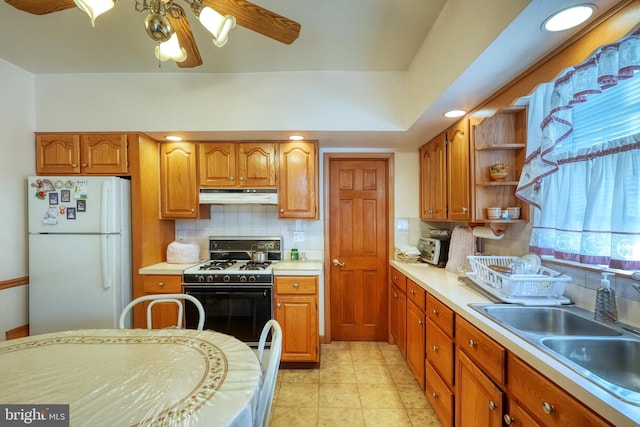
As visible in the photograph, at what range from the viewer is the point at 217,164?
8.49 feet

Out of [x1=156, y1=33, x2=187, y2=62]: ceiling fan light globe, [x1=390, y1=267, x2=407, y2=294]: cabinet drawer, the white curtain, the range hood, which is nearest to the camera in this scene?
the white curtain

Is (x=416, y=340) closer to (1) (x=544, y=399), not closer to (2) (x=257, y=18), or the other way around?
(1) (x=544, y=399)

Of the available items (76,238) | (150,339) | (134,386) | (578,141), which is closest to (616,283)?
(578,141)

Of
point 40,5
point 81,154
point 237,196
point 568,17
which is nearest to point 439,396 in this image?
point 568,17

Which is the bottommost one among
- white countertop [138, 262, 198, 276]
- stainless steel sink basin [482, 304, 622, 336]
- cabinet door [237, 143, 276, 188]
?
stainless steel sink basin [482, 304, 622, 336]

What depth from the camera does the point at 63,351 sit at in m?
1.21

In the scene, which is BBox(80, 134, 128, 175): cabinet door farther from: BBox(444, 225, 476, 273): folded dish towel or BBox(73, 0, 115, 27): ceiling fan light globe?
BBox(444, 225, 476, 273): folded dish towel

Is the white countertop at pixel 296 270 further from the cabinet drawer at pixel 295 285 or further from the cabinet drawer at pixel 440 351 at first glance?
the cabinet drawer at pixel 440 351

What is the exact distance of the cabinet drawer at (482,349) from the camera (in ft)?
3.66

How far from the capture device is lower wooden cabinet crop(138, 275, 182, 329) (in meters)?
2.33

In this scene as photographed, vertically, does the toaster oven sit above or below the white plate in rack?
above

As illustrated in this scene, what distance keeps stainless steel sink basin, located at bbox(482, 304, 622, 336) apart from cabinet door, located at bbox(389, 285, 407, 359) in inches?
40.2

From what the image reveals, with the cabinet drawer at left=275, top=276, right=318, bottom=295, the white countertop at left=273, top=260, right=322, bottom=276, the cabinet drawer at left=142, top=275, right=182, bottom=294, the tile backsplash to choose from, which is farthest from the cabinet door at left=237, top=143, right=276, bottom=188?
the cabinet drawer at left=142, top=275, right=182, bottom=294

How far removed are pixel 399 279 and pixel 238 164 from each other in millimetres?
1930
